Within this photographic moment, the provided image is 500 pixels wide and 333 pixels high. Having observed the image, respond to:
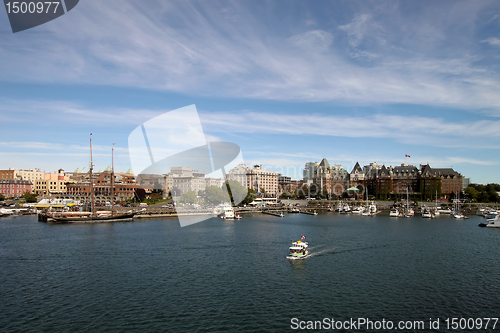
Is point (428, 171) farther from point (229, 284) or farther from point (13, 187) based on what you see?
point (13, 187)

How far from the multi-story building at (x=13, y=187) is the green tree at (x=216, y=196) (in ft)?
267

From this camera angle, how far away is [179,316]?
2181cm

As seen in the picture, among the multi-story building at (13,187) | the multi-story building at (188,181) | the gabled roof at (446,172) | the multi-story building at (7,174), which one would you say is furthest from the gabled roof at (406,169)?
the multi-story building at (7,174)

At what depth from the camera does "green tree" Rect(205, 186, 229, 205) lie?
12165 centimetres

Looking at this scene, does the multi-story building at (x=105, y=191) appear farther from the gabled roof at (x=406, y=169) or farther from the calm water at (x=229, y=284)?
the gabled roof at (x=406, y=169)

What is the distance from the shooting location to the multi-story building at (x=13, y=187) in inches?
5610

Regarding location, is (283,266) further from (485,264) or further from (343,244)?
(485,264)

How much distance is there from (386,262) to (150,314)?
980 inches

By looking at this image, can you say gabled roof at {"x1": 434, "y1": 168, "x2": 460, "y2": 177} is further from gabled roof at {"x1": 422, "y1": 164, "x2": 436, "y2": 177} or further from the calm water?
the calm water

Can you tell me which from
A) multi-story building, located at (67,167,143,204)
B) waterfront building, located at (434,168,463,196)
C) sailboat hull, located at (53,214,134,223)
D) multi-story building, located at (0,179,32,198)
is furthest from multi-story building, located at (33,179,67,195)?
waterfront building, located at (434,168,463,196)

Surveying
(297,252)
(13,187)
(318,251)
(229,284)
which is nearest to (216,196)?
(318,251)

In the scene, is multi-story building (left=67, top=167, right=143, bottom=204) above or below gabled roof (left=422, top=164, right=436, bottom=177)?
below

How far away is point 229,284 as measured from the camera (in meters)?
28.1

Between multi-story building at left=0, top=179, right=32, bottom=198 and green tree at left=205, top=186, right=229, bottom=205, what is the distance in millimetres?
81340
